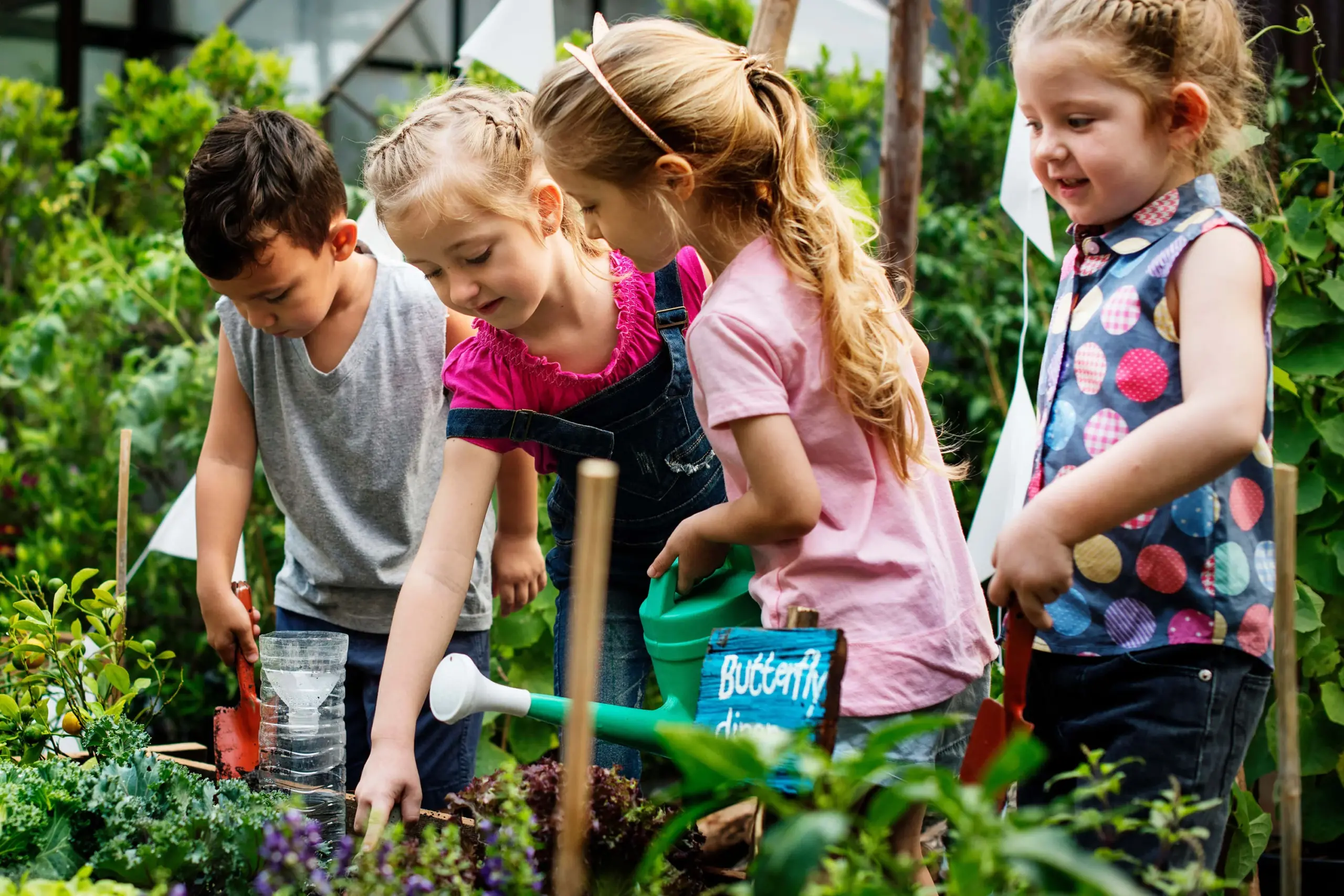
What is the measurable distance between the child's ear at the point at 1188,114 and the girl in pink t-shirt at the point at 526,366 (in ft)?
2.19

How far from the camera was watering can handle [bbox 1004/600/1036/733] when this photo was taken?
1178 mm

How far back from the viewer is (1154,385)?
1.24 meters

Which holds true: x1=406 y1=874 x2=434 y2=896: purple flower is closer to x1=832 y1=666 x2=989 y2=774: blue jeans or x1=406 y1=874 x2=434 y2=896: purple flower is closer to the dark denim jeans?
x1=832 y1=666 x2=989 y2=774: blue jeans

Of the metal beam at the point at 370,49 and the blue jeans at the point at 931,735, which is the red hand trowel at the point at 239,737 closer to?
the blue jeans at the point at 931,735

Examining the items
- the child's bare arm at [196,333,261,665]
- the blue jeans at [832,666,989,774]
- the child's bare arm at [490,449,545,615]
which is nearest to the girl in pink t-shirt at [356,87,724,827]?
the child's bare arm at [490,449,545,615]

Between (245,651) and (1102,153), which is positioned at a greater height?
(1102,153)

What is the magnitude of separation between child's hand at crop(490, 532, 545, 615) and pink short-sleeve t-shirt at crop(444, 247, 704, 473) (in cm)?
35

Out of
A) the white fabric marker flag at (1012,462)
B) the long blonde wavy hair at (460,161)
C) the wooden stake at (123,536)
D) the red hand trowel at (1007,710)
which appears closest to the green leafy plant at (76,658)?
the wooden stake at (123,536)

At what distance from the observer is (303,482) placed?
2.08 meters

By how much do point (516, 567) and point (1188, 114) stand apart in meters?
1.25

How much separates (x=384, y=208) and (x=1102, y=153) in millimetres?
866

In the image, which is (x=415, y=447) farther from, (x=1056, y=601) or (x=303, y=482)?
(x=1056, y=601)

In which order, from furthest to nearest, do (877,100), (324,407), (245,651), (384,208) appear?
(877,100), (324,407), (245,651), (384,208)

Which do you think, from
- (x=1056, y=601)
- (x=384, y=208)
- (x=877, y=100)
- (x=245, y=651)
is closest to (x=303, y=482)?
(x=245, y=651)
